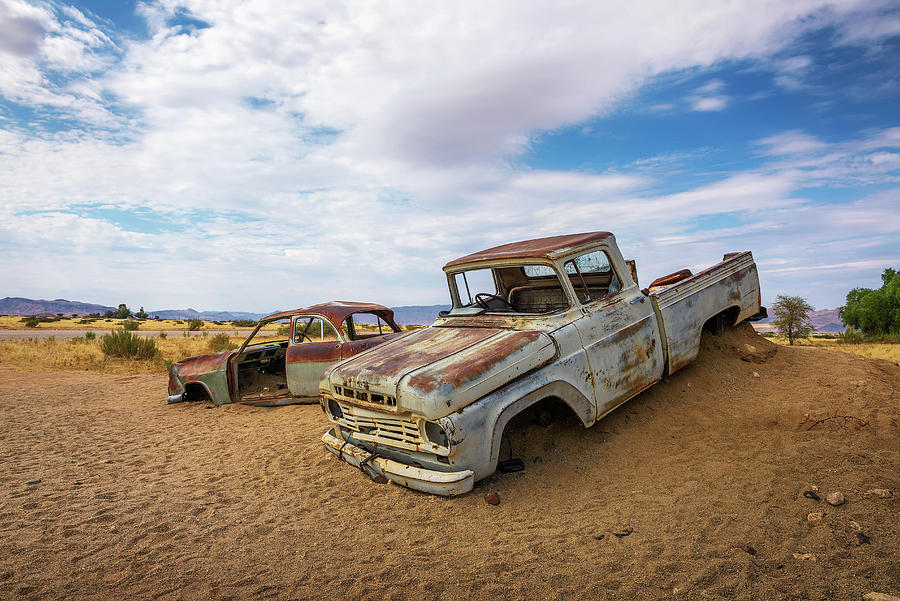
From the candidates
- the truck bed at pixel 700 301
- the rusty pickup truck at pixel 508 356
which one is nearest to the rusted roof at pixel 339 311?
the rusty pickup truck at pixel 508 356

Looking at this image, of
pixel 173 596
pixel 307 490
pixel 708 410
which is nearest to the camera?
pixel 173 596

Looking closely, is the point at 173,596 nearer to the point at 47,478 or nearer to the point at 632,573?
the point at 632,573

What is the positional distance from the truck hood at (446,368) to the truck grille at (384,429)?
0.75 ft

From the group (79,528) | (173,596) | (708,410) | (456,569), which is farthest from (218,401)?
(708,410)

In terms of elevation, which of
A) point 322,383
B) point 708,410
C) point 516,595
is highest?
point 322,383

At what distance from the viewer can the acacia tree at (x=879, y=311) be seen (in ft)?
102

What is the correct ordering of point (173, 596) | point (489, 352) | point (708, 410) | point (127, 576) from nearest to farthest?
point (173, 596), point (127, 576), point (489, 352), point (708, 410)

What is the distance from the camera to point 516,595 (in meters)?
2.68

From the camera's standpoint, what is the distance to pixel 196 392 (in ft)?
29.1

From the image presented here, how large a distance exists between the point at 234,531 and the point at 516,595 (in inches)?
85.3

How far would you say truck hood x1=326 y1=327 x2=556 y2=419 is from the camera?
11.7 feet

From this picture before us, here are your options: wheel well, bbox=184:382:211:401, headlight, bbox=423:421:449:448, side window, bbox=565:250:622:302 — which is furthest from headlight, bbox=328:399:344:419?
wheel well, bbox=184:382:211:401

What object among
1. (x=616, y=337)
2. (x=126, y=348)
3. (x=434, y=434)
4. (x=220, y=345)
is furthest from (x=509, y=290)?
(x=220, y=345)

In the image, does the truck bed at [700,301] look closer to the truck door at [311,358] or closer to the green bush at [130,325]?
the truck door at [311,358]
